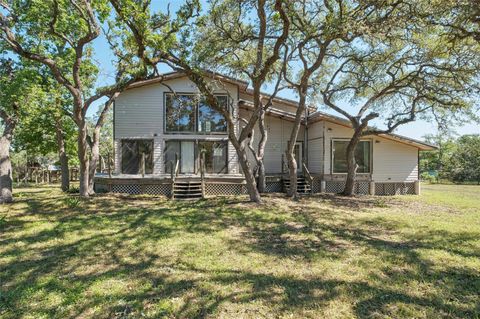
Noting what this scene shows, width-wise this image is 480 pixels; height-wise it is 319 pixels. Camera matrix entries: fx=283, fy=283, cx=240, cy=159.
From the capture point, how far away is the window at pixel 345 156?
615 inches

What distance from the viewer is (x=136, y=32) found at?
8102 millimetres

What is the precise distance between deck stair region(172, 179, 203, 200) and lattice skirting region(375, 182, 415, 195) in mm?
9976

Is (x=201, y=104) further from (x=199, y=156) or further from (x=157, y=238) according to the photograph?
(x=157, y=238)

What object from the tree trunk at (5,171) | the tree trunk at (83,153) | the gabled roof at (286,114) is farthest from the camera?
the gabled roof at (286,114)

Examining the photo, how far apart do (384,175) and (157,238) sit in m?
13.8

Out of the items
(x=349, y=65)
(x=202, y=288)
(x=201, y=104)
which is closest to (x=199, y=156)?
(x=201, y=104)

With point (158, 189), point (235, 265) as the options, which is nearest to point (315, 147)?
point (158, 189)

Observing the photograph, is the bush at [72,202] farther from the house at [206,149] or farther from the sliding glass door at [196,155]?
the sliding glass door at [196,155]

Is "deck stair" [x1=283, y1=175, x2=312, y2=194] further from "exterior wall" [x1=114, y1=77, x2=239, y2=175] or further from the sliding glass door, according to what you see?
"exterior wall" [x1=114, y1=77, x2=239, y2=175]

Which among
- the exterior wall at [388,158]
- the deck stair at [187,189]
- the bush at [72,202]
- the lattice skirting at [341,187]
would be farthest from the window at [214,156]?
the bush at [72,202]

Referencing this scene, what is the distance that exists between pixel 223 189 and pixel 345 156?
7129 mm

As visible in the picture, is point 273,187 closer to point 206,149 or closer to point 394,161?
point 206,149

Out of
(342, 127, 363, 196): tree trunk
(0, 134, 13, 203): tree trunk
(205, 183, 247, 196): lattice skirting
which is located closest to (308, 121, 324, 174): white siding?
(342, 127, 363, 196): tree trunk

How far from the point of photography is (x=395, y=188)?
16.0 metres
